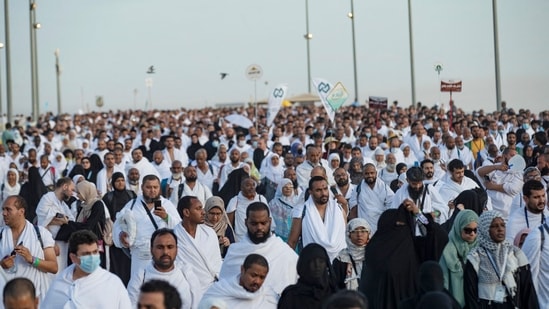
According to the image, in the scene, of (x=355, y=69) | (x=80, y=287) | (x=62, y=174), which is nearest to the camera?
(x=80, y=287)

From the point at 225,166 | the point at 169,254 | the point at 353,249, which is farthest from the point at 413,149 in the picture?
the point at 169,254

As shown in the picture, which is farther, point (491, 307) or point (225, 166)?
point (225, 166)

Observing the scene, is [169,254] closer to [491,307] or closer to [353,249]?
[353,249]

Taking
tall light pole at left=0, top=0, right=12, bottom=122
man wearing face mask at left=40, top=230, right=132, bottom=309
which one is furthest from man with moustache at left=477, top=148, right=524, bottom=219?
tall light pole at left=0, top=0, right=12, bottom=122

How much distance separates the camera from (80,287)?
6.88m

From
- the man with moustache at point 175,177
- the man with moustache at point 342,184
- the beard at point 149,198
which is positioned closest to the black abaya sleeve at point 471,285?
the beard at point 149,198

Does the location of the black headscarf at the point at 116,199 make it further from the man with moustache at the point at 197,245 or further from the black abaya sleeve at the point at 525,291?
the black abaya sleeve at the point at 525,291

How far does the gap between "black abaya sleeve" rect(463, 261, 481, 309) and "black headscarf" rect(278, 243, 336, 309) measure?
1.40 m

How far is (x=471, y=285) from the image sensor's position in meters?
7.82

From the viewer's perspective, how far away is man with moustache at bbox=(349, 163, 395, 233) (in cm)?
1267

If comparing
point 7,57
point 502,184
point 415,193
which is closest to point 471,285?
point 415,193

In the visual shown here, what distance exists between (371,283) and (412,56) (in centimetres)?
3111

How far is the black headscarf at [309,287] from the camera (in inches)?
259

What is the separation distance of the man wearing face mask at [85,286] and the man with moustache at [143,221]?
2.67 metres
